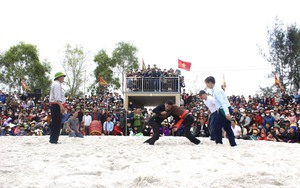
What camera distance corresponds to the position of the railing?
25341 millimetres

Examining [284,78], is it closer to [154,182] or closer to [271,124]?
[271,124]

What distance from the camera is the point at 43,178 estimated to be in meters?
4.87

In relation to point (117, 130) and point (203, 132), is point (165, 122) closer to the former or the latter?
point (117, 130)

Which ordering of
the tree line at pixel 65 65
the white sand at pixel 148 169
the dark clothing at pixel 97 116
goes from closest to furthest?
the white sand at pixel 148 169, the dark clothing at pixel 97 116, the tree line at pixel 65 65

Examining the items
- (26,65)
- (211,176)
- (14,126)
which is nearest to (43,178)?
(211,176)

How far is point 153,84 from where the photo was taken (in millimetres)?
25375

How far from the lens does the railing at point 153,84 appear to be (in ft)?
83.1

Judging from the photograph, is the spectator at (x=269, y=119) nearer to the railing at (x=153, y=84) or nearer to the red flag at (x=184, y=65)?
the railing at (x=153, y=84)

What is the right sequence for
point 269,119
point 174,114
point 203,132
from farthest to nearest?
point 269,119, point 203,132, point 174,114

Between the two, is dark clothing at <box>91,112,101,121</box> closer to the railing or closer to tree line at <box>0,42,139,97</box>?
the railing

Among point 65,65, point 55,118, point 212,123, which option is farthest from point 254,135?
point 65,65

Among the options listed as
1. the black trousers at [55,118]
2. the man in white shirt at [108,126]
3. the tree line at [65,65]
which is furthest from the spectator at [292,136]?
the tree line at [65,65]

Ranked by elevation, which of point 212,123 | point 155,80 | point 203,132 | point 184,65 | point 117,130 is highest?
point 184,65

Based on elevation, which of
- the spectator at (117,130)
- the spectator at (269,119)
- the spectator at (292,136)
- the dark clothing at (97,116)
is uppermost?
the dark clothing at (97,116)
